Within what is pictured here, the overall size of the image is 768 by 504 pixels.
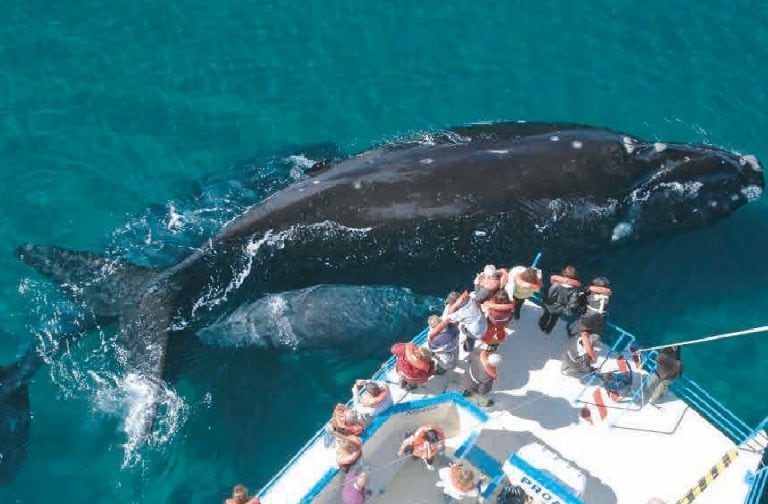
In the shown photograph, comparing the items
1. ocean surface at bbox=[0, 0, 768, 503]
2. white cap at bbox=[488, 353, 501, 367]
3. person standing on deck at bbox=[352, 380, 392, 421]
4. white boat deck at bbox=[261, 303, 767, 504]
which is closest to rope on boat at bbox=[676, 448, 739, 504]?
white boat deck at bbox=[261, 303, 767, 504]

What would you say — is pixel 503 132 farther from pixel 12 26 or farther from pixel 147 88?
pixel 12 26

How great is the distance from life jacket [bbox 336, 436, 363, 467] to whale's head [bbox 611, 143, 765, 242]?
28.5 ft

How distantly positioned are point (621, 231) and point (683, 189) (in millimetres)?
1898

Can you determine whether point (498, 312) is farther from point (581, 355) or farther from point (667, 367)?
point (667, 367)

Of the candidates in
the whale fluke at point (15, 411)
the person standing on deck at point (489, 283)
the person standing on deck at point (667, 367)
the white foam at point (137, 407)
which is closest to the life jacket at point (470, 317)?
the person standing on deck at point (489, 283)

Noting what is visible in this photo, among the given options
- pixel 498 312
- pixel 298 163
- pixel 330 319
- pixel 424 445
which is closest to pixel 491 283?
pixel 498 312

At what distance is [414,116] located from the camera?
71.0ft

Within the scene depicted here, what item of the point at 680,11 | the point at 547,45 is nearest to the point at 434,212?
the point at 547,45

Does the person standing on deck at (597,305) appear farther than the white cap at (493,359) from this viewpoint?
Yes

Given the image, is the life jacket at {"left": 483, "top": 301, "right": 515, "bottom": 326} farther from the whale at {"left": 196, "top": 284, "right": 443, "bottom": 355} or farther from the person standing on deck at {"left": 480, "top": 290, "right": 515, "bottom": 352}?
the whale at {"left": 196, "top": 284, "right": 443, "bottom": 355}

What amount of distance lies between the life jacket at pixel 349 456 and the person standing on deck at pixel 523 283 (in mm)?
4134

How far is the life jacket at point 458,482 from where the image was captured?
527 inches

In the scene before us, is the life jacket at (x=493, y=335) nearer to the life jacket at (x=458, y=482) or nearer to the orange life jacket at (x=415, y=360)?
the orange life jacket at (x=415, y=360)

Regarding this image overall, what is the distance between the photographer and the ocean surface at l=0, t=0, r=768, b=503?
55.3 ft
